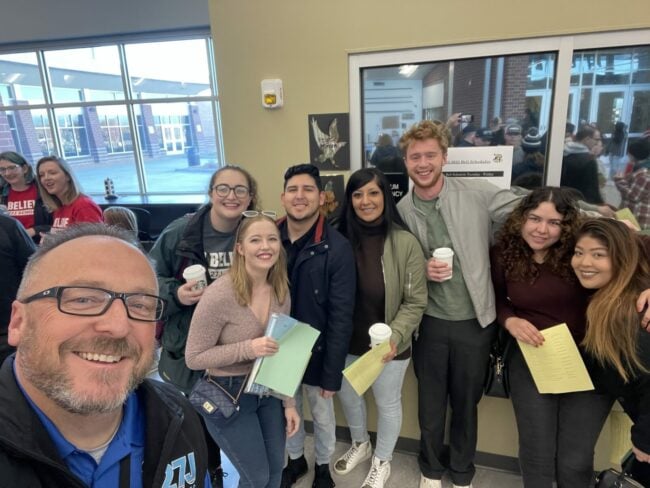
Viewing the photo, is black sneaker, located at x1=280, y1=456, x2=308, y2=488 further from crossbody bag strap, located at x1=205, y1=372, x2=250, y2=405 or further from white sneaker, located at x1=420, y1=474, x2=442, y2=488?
crossbody bag strap, located at x1=205, y1=372, x2=250, y2=405

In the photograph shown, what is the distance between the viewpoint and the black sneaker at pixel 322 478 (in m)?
2.06

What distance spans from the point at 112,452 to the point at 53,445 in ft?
0.49

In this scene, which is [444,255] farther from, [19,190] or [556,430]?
[19,190]

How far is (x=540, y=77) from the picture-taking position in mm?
1943

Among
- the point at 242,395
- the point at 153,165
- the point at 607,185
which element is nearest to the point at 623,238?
the point at 607,185

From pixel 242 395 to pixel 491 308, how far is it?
1241 millimetres

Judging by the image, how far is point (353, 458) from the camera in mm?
2232

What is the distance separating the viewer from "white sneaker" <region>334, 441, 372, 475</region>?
2207 mm

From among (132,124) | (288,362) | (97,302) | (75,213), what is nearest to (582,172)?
(288,362)

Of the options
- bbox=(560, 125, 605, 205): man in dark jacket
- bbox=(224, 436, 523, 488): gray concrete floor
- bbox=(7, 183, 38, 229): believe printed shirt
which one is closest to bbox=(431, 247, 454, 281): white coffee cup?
bbox=(560, 125, 605, 205): man in dark jacket

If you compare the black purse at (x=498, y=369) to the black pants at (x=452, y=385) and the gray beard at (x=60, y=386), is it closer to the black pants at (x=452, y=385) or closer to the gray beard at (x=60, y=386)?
the black pants at (x=452, y=385)

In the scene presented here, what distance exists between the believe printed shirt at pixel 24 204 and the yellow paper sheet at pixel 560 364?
3959mm

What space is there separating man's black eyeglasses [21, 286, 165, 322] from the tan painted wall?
155cm

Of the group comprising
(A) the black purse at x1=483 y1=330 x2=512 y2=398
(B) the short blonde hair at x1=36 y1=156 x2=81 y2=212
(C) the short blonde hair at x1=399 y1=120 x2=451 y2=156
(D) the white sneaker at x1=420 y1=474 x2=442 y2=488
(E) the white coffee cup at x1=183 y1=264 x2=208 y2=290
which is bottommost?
(D) the white sneaker at x1=420 y1=474 x2=442 y2=488
